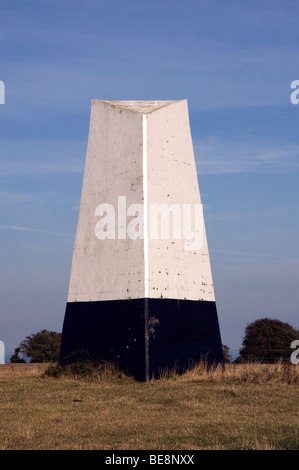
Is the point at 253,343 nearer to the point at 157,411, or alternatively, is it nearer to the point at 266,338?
the point at 266,338

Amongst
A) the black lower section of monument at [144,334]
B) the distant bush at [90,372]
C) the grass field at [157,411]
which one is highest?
the black lower section of monument at [144,334]

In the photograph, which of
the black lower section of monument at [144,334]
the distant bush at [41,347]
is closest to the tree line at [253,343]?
the distant bush at [41,347]

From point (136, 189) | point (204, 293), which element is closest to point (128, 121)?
point (136, 189)

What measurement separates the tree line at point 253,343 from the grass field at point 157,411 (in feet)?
45.0

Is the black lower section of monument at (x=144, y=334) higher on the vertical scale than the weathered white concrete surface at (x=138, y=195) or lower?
lower

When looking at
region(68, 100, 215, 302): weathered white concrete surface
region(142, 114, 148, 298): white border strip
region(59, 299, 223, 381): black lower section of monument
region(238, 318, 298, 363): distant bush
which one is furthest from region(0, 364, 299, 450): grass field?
region(238, 318, 298, 363): distant bush

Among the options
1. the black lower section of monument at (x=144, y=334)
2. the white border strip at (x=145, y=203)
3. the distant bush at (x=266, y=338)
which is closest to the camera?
the black lower section of monument at (x=144, y=334)

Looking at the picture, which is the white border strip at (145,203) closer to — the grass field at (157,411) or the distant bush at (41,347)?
the grass field at (157,411)

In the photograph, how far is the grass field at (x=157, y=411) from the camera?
10.0 meters

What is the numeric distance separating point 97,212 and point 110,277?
2.45 meters

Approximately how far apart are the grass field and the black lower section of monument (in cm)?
54
